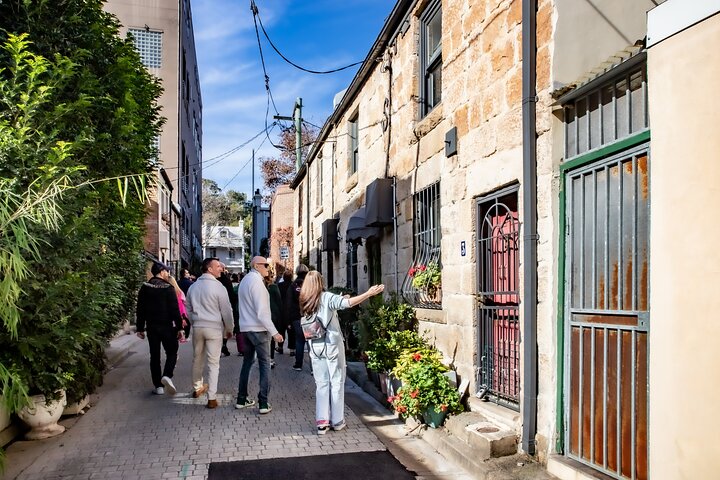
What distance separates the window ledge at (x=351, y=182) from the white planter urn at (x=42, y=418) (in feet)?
23.1

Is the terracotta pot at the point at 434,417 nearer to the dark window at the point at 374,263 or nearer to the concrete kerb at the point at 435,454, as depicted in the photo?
the concrete kerb at the point at 435,454

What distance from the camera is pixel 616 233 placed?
405 centimetres

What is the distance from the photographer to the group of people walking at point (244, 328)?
5977 mm

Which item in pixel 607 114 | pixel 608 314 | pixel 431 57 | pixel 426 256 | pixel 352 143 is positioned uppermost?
pixel 431 57

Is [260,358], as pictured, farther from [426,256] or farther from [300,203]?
[300,203]

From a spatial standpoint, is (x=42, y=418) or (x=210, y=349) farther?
(x=210, y=349)

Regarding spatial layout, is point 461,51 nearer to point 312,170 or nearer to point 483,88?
point 483,88

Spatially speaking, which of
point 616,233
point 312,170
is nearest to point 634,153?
point 616,233

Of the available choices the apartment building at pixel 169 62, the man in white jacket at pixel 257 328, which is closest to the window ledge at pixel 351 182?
the man in white jacket at pixel 257 328

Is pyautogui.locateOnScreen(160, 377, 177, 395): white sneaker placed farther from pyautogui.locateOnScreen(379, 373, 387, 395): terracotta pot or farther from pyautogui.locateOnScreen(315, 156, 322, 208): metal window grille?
pyautogui.locateOnScreen(315, 156, 322, 208): metal window grille

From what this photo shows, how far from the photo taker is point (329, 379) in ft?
19.6

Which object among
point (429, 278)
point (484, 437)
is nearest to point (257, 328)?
point (429, 278)

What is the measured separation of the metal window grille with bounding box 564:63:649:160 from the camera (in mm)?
3902

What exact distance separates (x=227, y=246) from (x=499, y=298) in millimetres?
56219
